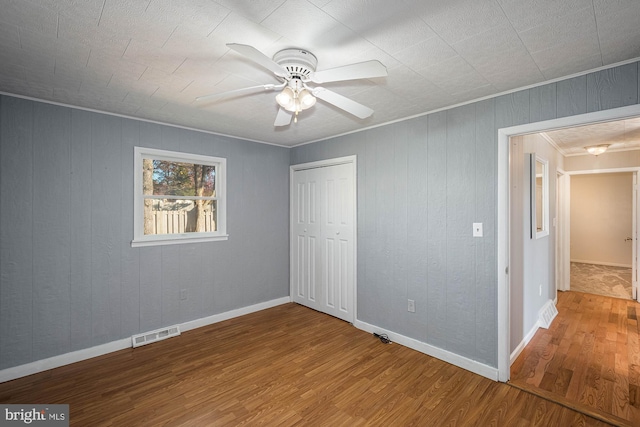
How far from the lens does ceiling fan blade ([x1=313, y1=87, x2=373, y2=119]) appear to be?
1773 millimetres

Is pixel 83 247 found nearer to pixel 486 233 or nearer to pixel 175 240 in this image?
pixel 175 240

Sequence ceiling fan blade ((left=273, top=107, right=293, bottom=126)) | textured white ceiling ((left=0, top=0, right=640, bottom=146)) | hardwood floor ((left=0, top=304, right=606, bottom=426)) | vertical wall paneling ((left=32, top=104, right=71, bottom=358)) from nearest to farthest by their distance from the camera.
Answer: textured white ceiling ((left=0, top=0, right=640, bottom=146)), hardwood floor ((left=0, top=304, right=606, bottom=426)), ceiling fan blade ((left=273, top=107, right=293, bottom=126)), vertical wall paneling ((left=32, top=104, right=71, bottom=358))

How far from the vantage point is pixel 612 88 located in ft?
6.29

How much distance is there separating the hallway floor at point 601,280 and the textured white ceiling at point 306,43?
463cm

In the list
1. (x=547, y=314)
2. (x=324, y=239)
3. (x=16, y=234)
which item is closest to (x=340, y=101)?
(x=324, y=239)

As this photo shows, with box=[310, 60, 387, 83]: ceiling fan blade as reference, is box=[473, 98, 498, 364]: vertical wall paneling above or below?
below

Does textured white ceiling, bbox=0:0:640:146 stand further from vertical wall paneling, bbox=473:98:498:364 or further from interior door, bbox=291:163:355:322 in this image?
interior door, bbox=291:163:355:322

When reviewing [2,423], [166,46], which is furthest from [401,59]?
[2,423]

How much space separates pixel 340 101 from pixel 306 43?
0.39 metres

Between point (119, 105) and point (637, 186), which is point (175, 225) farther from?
point (637, 186)

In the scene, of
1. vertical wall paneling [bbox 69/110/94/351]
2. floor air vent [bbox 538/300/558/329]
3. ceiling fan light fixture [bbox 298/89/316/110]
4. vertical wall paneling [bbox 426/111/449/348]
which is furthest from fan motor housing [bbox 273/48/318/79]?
floor air vent [bbox 538/300/558/329]

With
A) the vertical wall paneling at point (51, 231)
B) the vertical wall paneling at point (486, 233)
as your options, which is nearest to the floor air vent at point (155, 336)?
the vertical wall paneling at point (51, 231)

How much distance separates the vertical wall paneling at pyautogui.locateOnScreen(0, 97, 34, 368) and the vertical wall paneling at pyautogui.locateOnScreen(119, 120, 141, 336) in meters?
0.66

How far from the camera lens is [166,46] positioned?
1.68 meters
